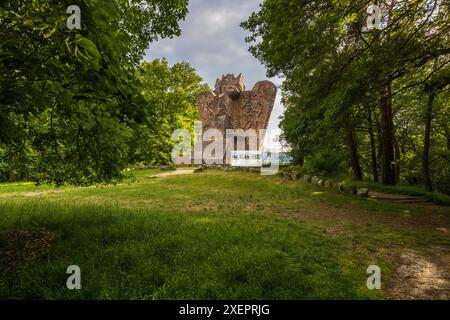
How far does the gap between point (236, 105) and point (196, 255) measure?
22.4 metres

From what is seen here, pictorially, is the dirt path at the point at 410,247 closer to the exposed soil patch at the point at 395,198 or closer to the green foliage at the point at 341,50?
the exposed soil patch at the point at 395,198

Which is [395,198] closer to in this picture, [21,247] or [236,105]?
[21,247]

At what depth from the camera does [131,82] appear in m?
2.91

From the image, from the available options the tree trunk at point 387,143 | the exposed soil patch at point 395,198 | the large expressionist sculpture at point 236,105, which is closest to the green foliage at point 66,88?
the exposed soil patch at point 395,198

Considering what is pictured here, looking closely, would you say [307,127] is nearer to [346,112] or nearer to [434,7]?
[346,112]

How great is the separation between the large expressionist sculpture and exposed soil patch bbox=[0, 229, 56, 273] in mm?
20130

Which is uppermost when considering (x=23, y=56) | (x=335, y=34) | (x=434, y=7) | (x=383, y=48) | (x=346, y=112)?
(x=434, y=7)

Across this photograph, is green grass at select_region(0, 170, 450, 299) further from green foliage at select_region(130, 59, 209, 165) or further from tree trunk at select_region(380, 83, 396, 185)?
green foliage at select_region(130, 59, 209, 165)

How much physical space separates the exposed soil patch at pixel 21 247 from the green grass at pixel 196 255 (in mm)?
39

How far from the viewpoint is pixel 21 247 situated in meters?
4.62

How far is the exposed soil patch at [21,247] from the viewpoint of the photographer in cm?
405

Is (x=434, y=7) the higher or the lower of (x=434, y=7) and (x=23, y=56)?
the higher
